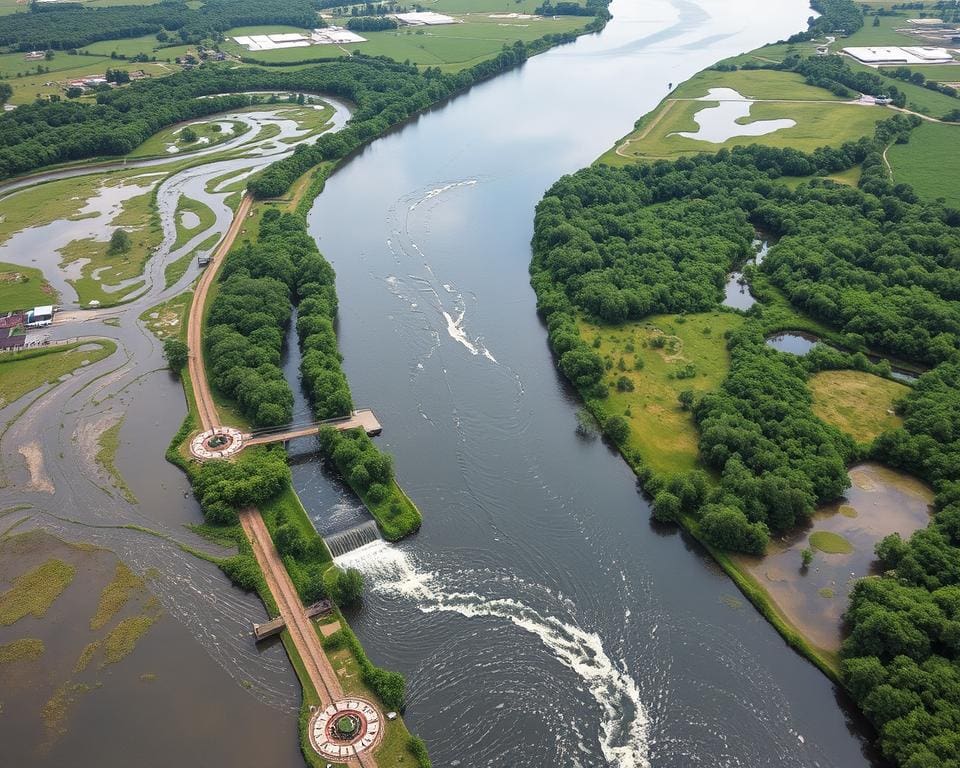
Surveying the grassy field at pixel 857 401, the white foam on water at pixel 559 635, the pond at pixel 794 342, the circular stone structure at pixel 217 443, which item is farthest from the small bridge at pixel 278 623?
the pond at pixel 794 342

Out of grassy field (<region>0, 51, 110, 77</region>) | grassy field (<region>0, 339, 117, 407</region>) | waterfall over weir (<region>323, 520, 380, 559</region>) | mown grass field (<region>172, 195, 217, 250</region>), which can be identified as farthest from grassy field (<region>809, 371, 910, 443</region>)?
grassy field (<region>0, 51, 110, 77</region>)

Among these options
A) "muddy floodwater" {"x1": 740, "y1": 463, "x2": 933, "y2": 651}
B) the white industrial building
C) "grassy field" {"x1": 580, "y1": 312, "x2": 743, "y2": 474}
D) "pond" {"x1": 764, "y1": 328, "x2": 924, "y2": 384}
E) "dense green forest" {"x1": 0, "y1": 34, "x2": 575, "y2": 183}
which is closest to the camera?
"muddy floodwater" {"x1": 740, "y1": 463, "x2": 933, "y2": 651}

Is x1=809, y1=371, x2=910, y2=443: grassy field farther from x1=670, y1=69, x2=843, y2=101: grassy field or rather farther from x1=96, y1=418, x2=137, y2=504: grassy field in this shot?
x1=670, y1=69, x2=843, y2=101: grassy field

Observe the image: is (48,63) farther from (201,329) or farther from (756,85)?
(756,85)

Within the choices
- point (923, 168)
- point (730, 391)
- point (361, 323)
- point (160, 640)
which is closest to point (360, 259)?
point (361, 323)

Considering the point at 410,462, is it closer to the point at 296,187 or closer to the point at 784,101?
the point at 296,187

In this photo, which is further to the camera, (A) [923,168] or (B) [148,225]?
(A) [923,168]
